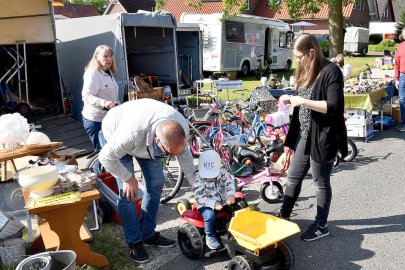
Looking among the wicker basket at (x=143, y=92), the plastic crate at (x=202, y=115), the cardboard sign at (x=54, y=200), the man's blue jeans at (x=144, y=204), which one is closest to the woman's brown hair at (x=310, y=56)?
the man's blue jeans at (x=144, y=204)

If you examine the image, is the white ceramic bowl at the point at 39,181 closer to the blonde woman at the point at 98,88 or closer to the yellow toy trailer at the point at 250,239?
the yellow toy trailer at the point at 250,239

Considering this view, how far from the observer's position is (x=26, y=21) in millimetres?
8508

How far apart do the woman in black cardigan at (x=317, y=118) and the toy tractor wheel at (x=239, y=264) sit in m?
1.01

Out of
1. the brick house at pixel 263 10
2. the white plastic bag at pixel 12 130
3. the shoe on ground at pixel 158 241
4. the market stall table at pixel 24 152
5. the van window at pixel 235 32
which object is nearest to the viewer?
the shoe on ground at pixel 158 241

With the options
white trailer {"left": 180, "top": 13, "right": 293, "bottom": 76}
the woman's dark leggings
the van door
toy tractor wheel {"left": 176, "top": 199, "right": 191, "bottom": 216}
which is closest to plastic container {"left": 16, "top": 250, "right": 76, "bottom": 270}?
toy tractor wheel {"left": 176, "top": 199, "right": 191, "bottom": 216}

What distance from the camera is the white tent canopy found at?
8336mm

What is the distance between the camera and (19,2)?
8.35m

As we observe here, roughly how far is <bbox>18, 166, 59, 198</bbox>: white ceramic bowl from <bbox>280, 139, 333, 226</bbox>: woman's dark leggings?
7.09ft

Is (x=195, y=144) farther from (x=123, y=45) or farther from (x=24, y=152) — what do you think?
(x=24, y=152)

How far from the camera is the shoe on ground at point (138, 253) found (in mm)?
3646

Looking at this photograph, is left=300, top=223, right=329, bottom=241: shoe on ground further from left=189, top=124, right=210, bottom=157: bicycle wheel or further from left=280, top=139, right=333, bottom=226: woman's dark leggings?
left=189, top=124, right=210, bottom=157: bicycle wheel

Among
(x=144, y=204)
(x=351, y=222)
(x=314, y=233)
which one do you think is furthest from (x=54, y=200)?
(x=351, y=222)

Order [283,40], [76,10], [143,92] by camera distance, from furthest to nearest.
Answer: [76,10]
[283,40]
[143,92]

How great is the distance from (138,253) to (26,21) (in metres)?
6.64
